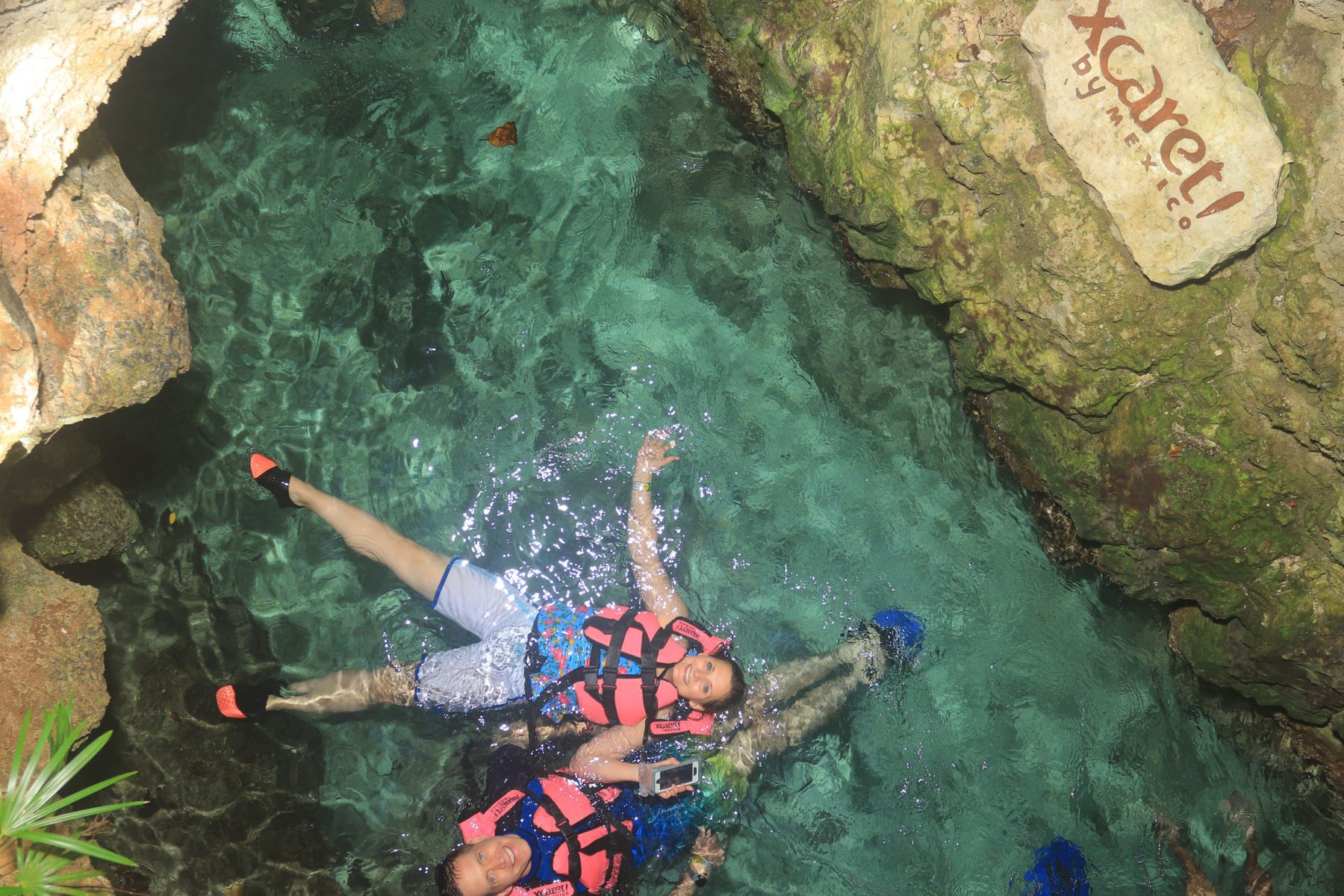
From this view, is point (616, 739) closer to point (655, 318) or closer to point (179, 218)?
point (655, 318)

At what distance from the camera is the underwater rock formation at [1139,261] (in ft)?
12.1

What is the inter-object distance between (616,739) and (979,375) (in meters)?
3.43

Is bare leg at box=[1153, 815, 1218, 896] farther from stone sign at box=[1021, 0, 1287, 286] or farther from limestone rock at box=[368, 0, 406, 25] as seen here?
limestone rock at box=[368, 0, 406, 25]

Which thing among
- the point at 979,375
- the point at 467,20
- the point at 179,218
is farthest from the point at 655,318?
the point at 179,218

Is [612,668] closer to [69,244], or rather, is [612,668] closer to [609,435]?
[609,435]

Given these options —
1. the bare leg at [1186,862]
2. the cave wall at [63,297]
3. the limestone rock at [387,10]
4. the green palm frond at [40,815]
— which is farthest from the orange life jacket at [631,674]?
the limestone rock at [387,10]

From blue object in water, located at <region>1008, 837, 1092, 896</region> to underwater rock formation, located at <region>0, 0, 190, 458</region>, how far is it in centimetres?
624

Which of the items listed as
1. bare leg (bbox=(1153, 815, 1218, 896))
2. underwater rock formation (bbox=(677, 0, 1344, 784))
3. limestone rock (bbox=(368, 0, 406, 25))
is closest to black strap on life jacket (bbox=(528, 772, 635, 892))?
underwater rock formation (bbox=(677, 0, 1344, 784))

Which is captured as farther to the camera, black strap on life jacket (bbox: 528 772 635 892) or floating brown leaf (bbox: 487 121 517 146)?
floating brown leaf (bbox: 487 121 517 146)

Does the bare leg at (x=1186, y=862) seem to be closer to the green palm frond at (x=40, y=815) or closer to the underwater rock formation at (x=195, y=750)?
the underwater rock formation at (x=195, y=750)

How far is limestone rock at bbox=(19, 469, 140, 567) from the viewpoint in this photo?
4789mm

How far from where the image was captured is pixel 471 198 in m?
6.13

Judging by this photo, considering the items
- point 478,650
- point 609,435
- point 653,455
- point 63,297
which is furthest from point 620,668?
point 63,297

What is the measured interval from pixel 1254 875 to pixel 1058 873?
1.47m
